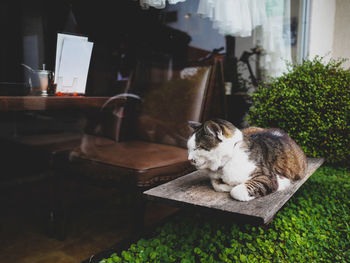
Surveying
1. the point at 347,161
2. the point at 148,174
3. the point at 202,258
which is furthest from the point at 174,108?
the point at 347,161

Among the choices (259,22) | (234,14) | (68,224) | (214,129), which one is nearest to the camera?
(214,129)

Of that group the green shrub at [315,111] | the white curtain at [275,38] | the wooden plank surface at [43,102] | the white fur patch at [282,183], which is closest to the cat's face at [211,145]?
the white fur patch at [282,183]

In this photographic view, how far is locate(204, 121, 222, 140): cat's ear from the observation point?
1257 mm

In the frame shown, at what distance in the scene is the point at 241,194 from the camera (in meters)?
1.27

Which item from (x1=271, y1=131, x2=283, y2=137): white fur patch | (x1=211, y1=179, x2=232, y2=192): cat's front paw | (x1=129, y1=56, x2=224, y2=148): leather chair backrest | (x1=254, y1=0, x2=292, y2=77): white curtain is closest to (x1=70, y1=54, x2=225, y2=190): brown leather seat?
(x1=129, y1=56, x2=224, y2=148): leather chair backrest

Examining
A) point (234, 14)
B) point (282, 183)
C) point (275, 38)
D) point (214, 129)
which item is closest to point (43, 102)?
point (214, 129)

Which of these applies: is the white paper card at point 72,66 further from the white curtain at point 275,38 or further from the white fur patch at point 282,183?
the white curtain at point 275,38

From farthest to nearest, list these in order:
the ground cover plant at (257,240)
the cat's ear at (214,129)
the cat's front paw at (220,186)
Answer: the ground cover plant at (257,240), the cat's front paw at (220,186), the cat's ear at (214,129)

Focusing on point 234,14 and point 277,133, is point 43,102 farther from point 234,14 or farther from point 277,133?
point 234,14

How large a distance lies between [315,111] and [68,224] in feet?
7.17

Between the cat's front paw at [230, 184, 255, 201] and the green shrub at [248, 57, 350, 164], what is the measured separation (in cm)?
134

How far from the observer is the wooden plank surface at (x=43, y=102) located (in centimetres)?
132

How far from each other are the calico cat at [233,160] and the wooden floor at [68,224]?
1.13m

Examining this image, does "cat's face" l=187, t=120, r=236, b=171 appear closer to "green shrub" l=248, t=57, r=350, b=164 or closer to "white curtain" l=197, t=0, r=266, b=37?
"green shrub" l=248, t=57, r=350, b=164
